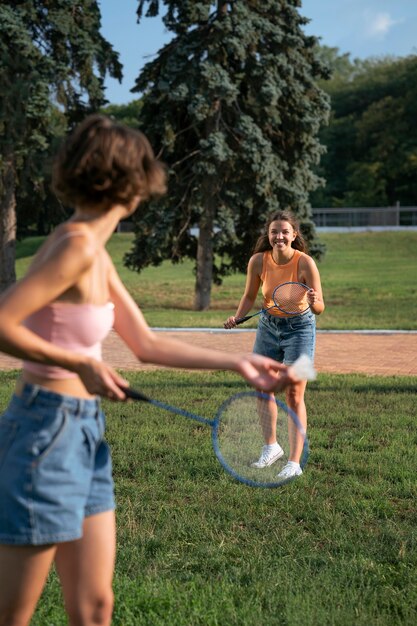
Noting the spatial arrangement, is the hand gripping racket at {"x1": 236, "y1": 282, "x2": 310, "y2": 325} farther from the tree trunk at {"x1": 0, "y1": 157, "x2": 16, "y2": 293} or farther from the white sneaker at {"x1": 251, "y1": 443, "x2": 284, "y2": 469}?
the tree trunk at {"x1": 0, "y1": 157, "x2": 16, "y2": 293}

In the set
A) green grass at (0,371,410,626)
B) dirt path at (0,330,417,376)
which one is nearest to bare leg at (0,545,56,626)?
green grass at (0,371,410,626)

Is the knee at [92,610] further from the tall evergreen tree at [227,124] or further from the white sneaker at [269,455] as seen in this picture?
the tall evergreen tree at [227,124]

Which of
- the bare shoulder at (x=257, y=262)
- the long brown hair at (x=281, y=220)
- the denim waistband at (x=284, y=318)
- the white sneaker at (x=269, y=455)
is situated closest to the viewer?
the white sneaker at (x=269, y=455)

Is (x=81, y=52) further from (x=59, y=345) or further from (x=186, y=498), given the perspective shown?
(x=59, y=345)

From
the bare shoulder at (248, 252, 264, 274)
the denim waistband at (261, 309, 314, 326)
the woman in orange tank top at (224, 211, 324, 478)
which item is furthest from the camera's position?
the bare shoulder at (248, 252, 264, 274)

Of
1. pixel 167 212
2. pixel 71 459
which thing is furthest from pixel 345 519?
pixel 167 212

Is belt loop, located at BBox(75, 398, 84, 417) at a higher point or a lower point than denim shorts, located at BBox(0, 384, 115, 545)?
higher

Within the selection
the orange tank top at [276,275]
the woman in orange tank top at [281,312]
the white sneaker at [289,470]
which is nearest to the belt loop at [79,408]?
the white sneaker at [289,470]

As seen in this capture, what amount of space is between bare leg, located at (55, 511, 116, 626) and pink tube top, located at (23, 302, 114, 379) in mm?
515

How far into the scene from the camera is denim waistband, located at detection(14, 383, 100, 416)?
2.60 m

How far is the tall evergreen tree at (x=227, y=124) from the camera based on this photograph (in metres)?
23.5

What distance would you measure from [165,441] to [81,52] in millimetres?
20444

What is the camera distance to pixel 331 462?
6566 millimetres

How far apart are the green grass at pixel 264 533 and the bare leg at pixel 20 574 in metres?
1.25
